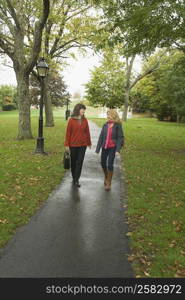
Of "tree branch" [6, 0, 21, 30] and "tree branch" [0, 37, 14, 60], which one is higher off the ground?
"tree branch" [6, 0, 21, 30]

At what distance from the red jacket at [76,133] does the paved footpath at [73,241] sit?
1349mm

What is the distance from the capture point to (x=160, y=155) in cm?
1291

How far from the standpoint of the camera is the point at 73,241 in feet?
14.8

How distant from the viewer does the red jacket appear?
7.31 meters

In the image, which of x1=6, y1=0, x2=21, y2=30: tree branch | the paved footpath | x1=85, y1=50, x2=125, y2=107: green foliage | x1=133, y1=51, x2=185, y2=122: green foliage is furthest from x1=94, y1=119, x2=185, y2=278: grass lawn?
x1=85, y1=50, x2=125, y2=107: green foliage

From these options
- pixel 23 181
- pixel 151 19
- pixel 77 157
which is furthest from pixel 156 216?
pixel 151 19

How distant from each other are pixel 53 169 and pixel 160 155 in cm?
576

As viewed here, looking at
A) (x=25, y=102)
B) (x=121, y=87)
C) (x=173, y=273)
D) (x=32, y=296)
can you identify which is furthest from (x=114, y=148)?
(x=121, y=87)

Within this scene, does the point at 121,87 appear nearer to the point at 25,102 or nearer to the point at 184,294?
the point at 25,102

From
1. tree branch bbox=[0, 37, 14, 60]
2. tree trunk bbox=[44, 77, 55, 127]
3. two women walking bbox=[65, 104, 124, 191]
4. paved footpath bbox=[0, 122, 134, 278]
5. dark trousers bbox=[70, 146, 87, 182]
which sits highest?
tree branch bbox=[0, 37, 14, 60]

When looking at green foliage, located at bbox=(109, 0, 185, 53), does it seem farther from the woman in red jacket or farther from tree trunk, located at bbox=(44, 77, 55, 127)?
tree trunk, located at bbox=(44, 77, 55, 127)

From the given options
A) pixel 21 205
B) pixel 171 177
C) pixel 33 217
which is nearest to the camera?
pixel 33 217

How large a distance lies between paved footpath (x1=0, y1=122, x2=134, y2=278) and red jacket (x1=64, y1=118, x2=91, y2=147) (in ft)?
4.43

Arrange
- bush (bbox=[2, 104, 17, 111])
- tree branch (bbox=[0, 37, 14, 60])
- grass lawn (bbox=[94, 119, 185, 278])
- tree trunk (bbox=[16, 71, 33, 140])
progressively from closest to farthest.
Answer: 1. grass lawn (bbox=[94, 119, 185, 278])
2. tree branch (bbox=[0, 37, 14, 60])
3. tree trunk (bbox=[16, 71, 33, 140])
4. bush (bbox=[2, 104, 17, 111])
